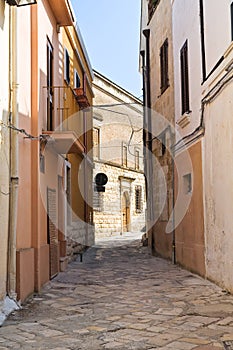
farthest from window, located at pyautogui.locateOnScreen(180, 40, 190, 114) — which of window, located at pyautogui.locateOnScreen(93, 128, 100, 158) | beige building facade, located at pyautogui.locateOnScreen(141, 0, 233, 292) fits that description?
window, located at pyautogui.locateOnScreen(93, 128, 100, 158)

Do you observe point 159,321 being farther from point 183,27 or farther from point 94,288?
point 183,27

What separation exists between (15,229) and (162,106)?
8431 millimetres

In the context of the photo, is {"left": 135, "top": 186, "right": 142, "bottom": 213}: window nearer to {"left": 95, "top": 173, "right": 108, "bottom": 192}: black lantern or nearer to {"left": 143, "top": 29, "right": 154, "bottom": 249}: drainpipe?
{"left": 95, "top": 173, "right": 108, "bottom": 192}: black lantern

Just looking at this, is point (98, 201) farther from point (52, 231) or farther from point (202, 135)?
point (202, 135)

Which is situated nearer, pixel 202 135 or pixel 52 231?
pixel 202 135

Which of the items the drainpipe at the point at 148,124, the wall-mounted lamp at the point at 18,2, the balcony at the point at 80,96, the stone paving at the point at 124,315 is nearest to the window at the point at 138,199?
the drainpipe at the point at 148,124

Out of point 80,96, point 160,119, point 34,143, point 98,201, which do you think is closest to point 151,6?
point 160,119

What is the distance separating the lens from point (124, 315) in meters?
6.41

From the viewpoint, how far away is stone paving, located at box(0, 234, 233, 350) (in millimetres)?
5047

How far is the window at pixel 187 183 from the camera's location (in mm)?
11242

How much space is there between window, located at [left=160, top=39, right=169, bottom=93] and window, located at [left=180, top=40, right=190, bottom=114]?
1.78 m

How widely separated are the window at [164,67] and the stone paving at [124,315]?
232 inches

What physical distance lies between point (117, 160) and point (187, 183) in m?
17.1

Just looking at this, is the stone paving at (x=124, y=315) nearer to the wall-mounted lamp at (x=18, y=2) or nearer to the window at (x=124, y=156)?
the wall-mounted lamp at (x=18, y=2)
